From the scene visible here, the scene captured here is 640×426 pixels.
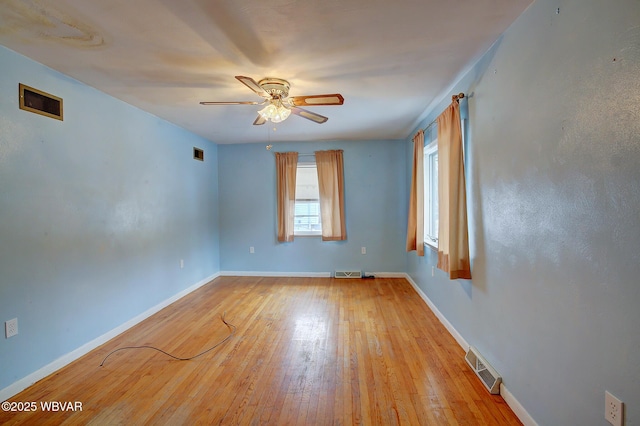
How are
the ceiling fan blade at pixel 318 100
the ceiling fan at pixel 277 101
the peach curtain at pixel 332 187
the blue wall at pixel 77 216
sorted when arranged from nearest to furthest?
the blue wall at pixel 77 216 → the ceiling fan blade at pixel 318 100 → the ceiling fan at pixel 277 101 → the peach curtain at pixel 332 187

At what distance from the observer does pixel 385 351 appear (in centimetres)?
259

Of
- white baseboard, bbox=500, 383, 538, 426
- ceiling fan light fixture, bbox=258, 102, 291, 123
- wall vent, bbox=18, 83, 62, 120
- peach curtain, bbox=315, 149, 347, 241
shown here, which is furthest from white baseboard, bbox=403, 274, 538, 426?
wall vent, bbox=18, 83, 62, 120

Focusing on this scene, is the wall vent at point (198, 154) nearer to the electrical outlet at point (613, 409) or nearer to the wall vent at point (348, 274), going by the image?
the wall vent at point (348, 274)

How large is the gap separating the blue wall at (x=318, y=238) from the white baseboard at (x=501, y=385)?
2.98 feet

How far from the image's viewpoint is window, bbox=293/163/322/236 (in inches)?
207

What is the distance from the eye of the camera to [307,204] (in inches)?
208

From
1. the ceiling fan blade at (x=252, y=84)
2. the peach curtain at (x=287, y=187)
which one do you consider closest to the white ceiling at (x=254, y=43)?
the ceiling fan blade at (x=252, y=84)

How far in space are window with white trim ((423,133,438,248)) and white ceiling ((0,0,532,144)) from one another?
3.46ft

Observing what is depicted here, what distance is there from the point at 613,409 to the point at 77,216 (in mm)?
3616

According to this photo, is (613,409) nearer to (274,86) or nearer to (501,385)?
(501,385)

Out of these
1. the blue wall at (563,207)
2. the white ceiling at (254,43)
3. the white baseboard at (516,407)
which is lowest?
the white baseboard at (516,407)

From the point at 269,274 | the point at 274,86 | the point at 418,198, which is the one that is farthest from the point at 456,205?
the point at 269,274

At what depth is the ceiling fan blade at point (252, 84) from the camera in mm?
1940

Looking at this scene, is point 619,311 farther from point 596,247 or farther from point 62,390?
point 62,390
